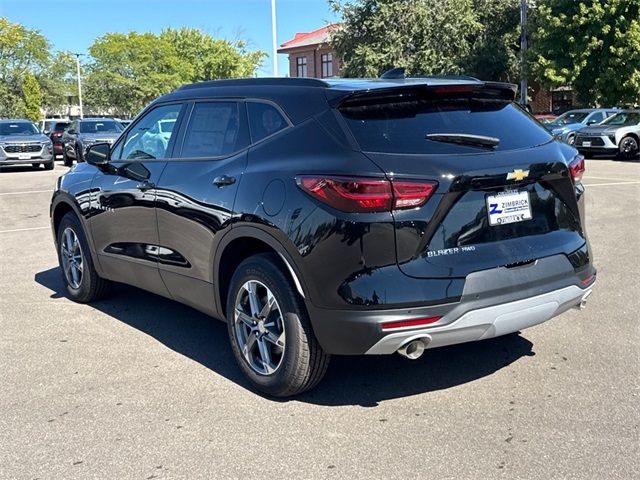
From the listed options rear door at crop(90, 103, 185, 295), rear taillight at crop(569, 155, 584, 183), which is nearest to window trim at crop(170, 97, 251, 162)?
rear door at crop(90, 103, 185, 295)

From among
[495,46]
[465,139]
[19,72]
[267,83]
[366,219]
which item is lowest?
[366,219]

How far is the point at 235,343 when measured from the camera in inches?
167

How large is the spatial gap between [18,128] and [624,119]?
2096 centimetres

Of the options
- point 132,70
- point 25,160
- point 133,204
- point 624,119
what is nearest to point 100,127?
point 25,160

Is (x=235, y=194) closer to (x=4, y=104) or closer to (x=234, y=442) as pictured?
(x=234, y=442)

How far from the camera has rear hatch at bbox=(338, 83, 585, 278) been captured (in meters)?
3.44

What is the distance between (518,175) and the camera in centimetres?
370

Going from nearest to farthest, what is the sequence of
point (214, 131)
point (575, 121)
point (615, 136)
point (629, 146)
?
1. point (214, 131)
2. point (615, 136)
3. point (629, 146)
4. point (575, 121)

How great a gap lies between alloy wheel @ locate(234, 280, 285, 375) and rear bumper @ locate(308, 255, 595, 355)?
15.1 inches

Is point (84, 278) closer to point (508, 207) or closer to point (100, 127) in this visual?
point (508, 207)

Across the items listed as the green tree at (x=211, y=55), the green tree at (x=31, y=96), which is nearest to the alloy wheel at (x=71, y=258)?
the green tree at (x=211, y=55)

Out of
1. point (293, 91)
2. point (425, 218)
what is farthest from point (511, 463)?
point (293, 91)

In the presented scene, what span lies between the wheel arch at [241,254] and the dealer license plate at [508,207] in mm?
1064

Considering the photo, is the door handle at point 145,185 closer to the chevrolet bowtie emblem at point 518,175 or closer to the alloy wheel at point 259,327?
the alloy wheel at point 259,327
